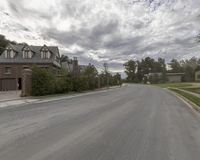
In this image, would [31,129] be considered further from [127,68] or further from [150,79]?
[127,68]

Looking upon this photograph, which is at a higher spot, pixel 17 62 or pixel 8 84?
pixel 17 62

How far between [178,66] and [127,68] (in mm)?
29929

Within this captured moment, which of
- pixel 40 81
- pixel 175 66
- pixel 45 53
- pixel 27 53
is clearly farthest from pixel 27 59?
pixel 175 66

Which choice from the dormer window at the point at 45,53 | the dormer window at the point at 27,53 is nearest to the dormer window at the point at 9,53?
the dormer window at the point at 27,53

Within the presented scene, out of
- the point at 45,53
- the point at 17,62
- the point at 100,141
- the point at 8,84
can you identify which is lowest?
the point at 100,141

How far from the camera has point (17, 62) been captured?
162ft

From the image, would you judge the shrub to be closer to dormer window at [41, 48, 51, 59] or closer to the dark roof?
the dark roof

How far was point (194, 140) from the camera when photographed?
22.8 feet

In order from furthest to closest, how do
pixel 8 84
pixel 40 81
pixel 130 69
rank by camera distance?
pixel 130 69 < pixel 8 84 < pixel 40 81

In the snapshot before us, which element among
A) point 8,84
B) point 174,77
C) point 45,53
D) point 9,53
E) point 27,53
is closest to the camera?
point 8,84

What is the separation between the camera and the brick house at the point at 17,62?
4925cm

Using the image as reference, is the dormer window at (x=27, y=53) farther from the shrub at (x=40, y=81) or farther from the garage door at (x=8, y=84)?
the shrub at (x=40, y=81)

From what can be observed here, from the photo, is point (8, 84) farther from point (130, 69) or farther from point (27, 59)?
point (130, 69)

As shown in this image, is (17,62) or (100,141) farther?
(17,62)
